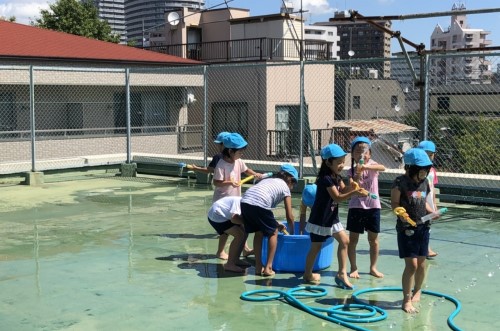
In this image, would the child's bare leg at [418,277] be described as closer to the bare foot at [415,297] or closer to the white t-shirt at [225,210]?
the bare foot at [415,297]

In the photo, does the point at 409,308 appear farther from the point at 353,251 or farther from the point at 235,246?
the point at 235,246

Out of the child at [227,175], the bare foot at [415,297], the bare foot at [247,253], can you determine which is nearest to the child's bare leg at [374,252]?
the bare foot at [415,297]

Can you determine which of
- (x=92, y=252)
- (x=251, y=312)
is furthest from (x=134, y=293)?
(x=92, y=252)

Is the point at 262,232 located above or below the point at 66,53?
below

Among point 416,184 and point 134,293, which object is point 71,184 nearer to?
point 134,293

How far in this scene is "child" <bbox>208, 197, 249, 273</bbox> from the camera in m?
6.04

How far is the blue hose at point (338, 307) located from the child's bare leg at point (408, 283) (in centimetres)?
20

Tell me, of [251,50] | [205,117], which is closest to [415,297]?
[205,117]

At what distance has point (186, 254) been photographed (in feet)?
22.8

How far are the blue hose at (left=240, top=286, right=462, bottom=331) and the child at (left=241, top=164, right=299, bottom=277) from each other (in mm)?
572

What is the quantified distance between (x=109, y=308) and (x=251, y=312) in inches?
43.4

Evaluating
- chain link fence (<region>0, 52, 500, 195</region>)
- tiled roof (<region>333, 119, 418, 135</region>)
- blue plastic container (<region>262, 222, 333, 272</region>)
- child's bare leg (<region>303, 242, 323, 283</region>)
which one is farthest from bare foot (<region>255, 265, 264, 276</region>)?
tiled roof (<region>333, 119, 418, 135</region>)

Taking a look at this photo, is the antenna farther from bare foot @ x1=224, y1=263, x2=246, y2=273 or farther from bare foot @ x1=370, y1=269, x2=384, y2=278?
bare foot @ x1=370, y1=269, x2=384, y2=278

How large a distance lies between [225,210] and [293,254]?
0.75 m
